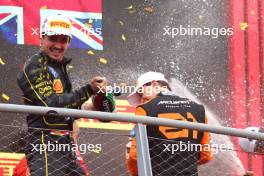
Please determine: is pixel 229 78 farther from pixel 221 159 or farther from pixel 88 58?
pixel 88 58

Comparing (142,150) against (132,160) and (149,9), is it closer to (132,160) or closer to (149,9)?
(132,160)

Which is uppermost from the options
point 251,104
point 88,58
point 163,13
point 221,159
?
point 163,13

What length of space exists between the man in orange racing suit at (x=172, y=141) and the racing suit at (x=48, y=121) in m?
0.34

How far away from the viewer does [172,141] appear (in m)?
3.60

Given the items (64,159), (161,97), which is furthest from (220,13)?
(64,159)

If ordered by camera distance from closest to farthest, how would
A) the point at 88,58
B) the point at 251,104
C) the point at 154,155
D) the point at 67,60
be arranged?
the point at 154,155, the point at 67,60, the point at 88,58, the point at 251,104

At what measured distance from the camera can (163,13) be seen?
19.1 feet

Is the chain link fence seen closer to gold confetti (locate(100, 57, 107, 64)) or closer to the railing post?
the railing post

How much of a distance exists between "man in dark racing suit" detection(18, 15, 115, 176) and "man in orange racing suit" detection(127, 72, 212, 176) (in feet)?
1.02

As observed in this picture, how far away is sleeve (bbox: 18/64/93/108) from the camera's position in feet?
12.5

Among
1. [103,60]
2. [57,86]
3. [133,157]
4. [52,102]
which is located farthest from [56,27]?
[103,60]

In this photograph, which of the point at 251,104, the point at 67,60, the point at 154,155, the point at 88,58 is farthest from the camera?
the point at 251,104

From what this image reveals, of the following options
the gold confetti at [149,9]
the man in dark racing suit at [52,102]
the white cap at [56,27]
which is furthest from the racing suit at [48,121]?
the gold confetti at [149,9]

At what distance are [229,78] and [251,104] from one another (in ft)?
0.98
